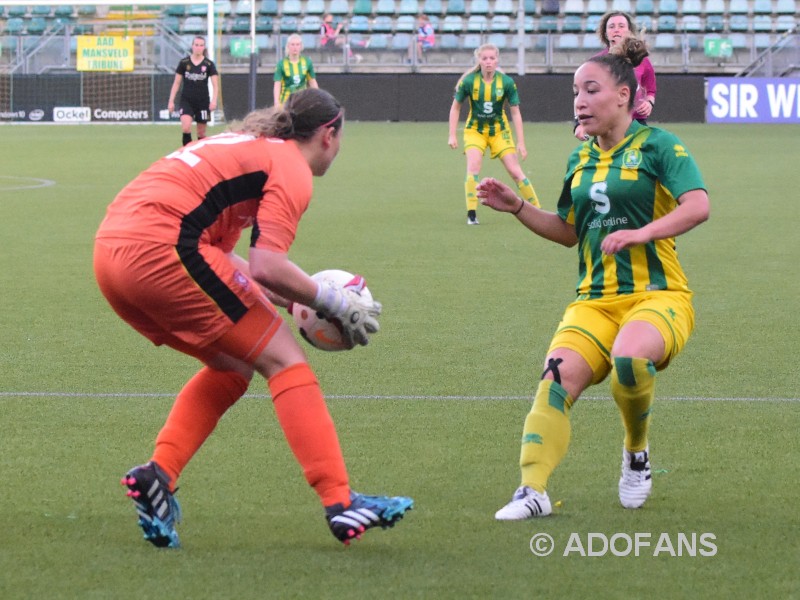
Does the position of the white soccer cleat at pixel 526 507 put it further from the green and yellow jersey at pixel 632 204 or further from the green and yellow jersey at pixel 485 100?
the green and yellow jersey at pixel 485 100

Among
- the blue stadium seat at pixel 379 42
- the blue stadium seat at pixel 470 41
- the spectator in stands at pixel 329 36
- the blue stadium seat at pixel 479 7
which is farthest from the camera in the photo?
the blue stadium seat at pixel 479 7

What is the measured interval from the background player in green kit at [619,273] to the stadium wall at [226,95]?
29313 mm

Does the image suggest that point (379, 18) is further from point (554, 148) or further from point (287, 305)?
point (287, 305)

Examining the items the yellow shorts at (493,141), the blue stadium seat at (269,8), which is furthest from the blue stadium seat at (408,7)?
the yellow shorts at (493,141)

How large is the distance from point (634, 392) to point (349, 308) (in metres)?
1.02

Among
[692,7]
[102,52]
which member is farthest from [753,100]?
[102,52]

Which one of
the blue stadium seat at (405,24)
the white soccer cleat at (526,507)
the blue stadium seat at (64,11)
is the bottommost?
the white soccer cleat at (526,507)

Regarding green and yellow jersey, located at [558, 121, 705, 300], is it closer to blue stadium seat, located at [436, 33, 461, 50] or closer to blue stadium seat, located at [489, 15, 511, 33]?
blue stadium seat, located at [436, 33, 461, 50]

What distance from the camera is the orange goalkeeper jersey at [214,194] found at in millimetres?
3996

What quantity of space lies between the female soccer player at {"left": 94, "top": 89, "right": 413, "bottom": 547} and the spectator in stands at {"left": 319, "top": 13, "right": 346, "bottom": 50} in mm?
Answer: 32946

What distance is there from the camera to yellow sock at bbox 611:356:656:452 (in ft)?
14.4

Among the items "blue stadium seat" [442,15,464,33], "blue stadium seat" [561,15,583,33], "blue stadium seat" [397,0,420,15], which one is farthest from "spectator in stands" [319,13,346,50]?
"blue stadium seat" [561,15,583,33]

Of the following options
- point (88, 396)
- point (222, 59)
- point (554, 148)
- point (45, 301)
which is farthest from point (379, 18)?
point (88, 396)

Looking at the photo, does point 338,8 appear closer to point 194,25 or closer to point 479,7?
point 479,7
